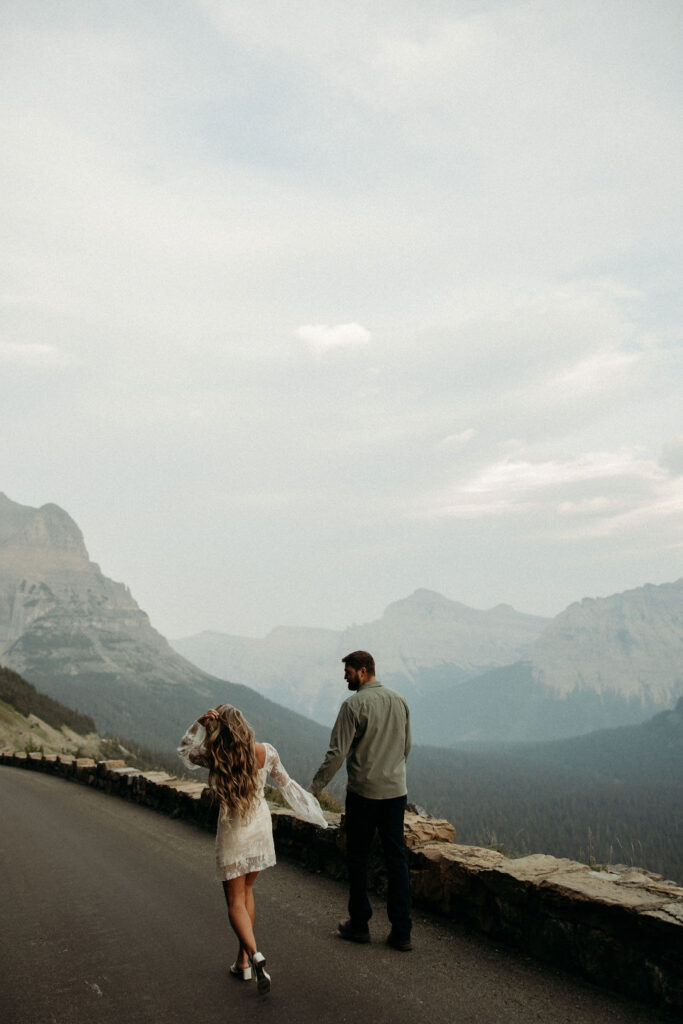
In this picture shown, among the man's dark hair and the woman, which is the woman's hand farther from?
the man's dark hair

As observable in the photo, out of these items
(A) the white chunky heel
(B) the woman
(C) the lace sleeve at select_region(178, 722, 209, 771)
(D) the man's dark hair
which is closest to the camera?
(A) the white chunky heel

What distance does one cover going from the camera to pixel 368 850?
20.7 feet

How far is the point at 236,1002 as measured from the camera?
16.7 feet

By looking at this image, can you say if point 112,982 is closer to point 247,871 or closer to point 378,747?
point 247,871

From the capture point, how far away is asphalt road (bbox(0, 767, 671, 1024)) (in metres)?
4.96

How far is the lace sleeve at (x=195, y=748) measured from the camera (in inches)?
224

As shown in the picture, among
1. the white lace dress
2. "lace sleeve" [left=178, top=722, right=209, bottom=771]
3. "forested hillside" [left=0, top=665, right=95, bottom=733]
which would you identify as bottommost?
"forested hillside" [left=0, top=665, right=95, bottom=733]

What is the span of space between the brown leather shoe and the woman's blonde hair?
169 centimetres

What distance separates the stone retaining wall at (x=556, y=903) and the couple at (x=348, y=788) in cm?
49

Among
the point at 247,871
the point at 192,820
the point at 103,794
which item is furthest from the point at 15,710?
the point at 247,871

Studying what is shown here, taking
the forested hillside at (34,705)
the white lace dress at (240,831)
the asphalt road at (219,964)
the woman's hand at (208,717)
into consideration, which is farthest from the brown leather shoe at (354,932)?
the forested hillside at (34,705)

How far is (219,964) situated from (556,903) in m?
2.73

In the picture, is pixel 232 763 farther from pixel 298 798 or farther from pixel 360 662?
pixel 360 662

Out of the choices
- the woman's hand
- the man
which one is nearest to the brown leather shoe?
the man
